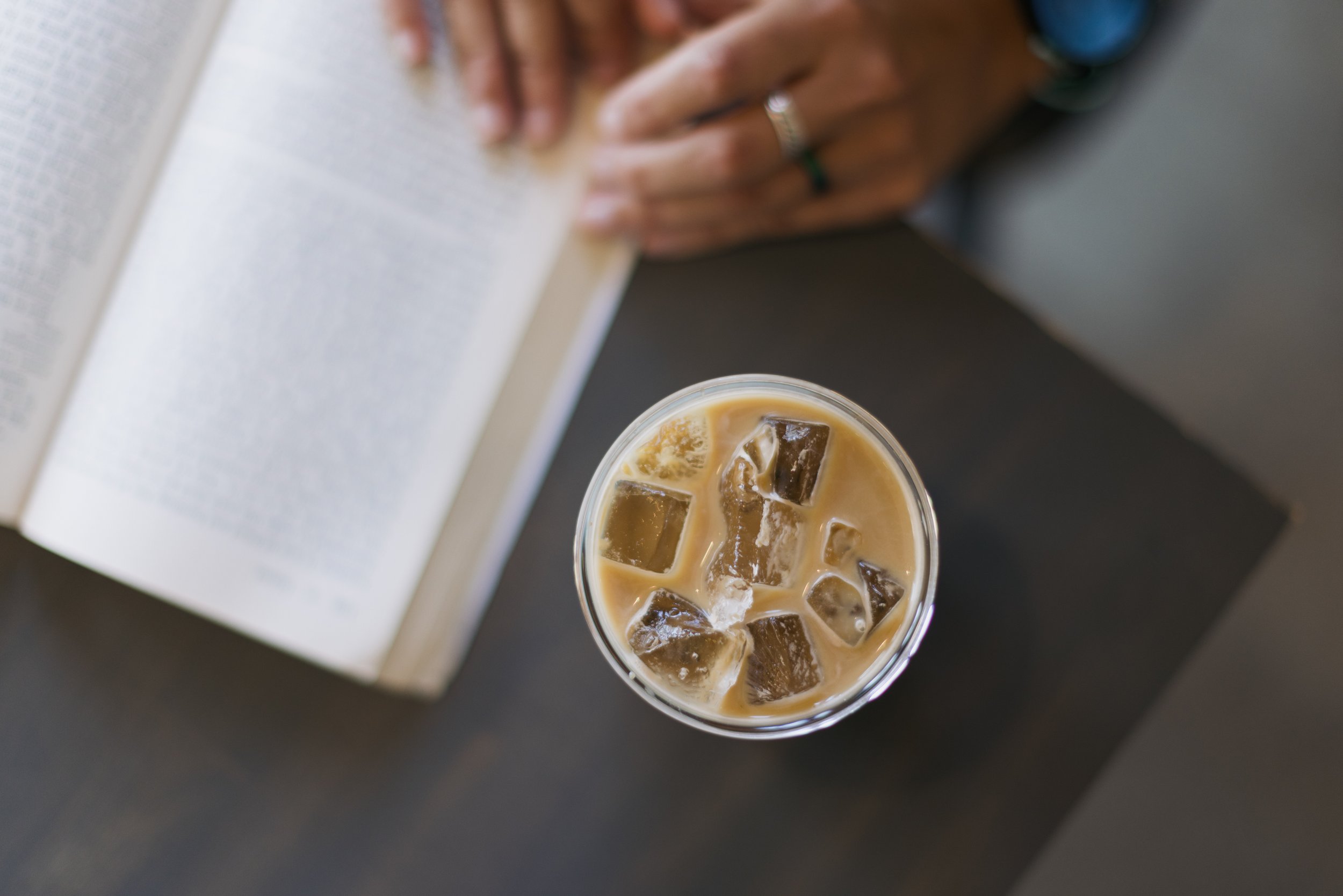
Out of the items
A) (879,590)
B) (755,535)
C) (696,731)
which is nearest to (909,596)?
(879,590)

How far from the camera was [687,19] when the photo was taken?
0.87m

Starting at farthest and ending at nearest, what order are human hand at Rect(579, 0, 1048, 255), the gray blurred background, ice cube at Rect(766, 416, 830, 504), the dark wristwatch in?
the gray blurred background
the dark wristwatch
human hand at Rect(579, 0, 1048, 255)
ice cube at Rect(766, 416, 830, 504)

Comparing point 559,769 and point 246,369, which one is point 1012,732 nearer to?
point 559,769

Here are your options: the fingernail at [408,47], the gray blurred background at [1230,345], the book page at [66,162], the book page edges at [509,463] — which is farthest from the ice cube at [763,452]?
the gray blurred background at [1230,345]

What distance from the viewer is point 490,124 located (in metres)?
0.85

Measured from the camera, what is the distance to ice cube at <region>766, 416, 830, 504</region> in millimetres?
688

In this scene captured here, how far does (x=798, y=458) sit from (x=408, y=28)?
1.78 feet

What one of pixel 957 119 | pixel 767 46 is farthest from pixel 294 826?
pixel 957 119

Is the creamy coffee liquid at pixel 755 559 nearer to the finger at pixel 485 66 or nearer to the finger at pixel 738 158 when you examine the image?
the finger at pixel 738 158

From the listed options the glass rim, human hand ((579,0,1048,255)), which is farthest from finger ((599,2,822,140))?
the glass rim

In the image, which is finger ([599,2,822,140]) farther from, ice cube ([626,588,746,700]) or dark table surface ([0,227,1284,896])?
ice cube ([626,588,746,700])

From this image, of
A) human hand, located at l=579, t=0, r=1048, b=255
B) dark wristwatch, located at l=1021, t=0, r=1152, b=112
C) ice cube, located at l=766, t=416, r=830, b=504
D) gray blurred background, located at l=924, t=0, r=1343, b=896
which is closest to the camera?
ice cube, located at l=766, t=416, r=830, b=504

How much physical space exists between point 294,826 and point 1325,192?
1736mm

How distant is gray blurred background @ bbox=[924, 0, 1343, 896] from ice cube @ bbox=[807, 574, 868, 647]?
95 cm
